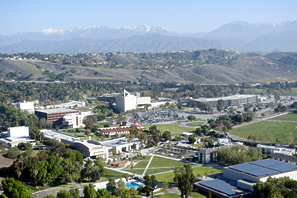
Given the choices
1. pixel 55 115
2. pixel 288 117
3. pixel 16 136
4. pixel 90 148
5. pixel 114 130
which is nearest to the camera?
pixel 90 148

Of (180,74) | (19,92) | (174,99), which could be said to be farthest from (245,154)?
(180,74)

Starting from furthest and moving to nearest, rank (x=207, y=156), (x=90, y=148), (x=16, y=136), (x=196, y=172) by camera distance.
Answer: (x=16, y=136)
(x=90, y=148)
(x=207, y=156)
(x=196, y=172)

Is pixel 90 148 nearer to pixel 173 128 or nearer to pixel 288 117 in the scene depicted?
pixel 173 128

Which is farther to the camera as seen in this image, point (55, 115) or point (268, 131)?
point (55, 115)

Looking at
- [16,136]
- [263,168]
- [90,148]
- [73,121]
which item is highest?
[263,168]

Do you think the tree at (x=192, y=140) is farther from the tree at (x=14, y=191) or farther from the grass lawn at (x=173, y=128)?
the tree at (x=14, y=191)

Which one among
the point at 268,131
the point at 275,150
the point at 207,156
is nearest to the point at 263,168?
the point at 207,156
